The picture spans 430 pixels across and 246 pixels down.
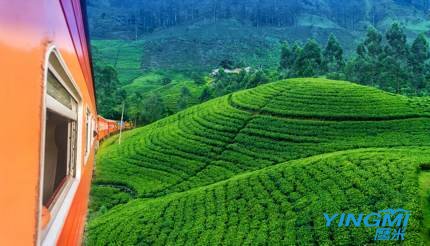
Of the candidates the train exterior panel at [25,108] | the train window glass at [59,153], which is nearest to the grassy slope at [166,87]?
the train window glass at [59,153]

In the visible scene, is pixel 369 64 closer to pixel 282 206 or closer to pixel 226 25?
pixel 282 206

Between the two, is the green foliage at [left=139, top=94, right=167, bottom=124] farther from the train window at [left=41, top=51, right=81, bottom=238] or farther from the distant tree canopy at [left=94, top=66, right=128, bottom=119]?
the train window at [left=41, top=51, right=81, bottom=238]

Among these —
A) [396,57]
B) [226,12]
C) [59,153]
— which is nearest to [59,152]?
[59,153]

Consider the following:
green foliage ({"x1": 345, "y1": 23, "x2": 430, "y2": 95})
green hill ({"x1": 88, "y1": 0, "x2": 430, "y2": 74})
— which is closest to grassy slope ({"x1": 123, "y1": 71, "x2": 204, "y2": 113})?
green hill ({"x1": 88, "y1": 0, "x2": 430, "y2": 74})

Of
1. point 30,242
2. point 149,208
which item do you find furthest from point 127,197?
Result: point 30,242

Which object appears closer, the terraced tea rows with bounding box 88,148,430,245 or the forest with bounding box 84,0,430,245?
the terraced tea rows with bounding box 88,148,430,245
